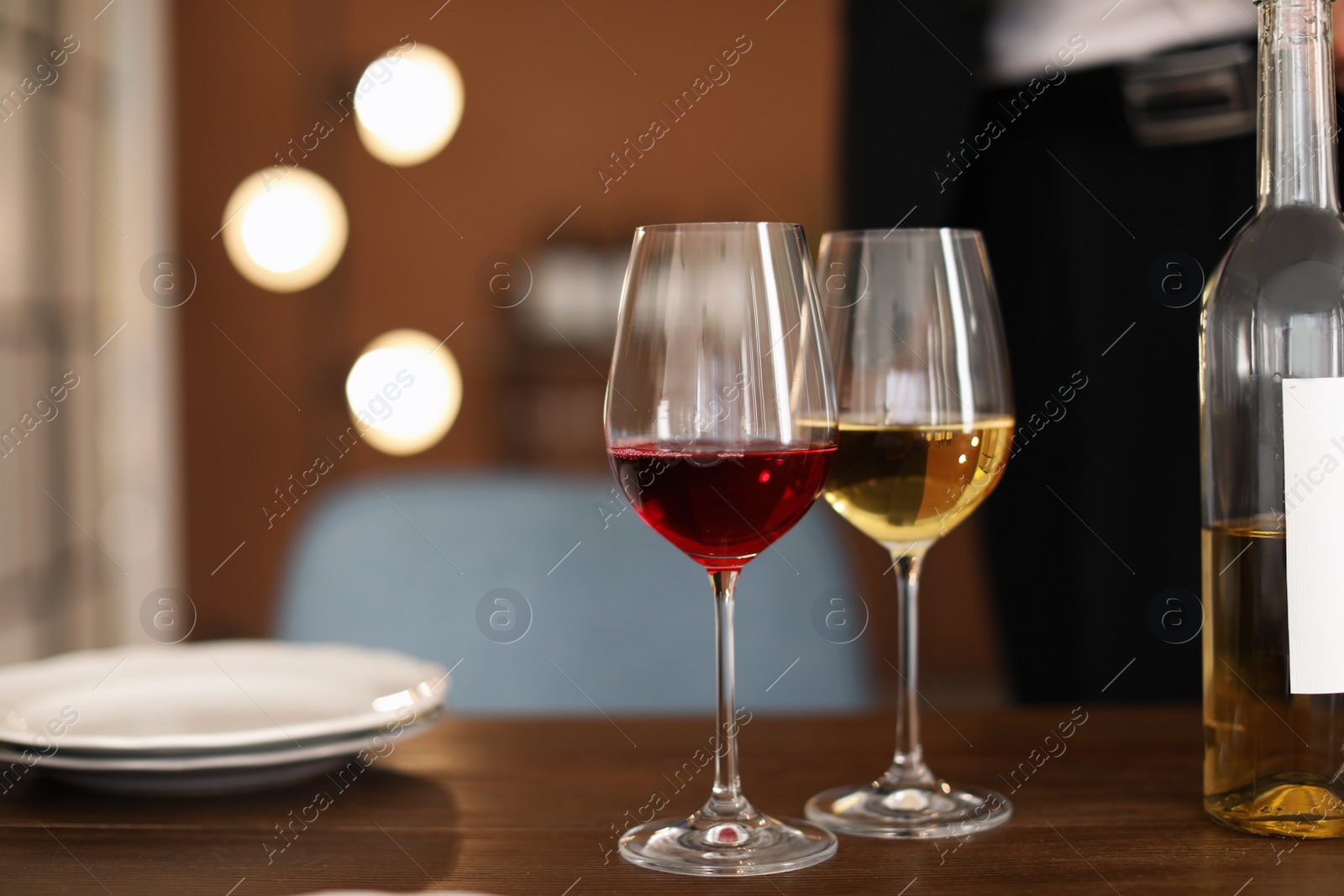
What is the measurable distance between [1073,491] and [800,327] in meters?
0.82

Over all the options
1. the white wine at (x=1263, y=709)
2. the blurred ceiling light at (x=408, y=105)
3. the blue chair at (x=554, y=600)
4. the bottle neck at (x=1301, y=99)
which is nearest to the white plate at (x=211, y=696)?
the blue chair at (x=554, y=600)

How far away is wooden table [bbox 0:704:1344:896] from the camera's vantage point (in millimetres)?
569

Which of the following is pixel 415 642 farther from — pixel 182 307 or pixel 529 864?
pixel 182 307

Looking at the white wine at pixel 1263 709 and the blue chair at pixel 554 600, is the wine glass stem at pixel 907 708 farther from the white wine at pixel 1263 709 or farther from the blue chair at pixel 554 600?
the blue chair at pixel 554 600

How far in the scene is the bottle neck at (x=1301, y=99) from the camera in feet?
2.02

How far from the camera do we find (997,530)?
4.59 ft

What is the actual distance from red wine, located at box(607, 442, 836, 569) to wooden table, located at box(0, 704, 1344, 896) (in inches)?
5.9

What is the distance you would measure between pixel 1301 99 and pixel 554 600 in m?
0.79

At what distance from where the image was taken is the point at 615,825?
2.16 feet

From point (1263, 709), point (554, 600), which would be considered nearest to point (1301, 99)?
point (1263, 709)

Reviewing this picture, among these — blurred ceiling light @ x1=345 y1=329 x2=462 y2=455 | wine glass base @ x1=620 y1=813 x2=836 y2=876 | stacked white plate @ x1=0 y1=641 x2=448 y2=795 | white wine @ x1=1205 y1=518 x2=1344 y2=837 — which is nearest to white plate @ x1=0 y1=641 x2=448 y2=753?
stacked white plate @ x1=0 y1=641 x2=448 y2=795

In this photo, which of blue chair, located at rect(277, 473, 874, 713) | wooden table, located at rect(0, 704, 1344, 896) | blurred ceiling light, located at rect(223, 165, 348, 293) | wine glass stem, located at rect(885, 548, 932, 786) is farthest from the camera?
blurred ceiling light, located at rect(223, 165, 348, 293)

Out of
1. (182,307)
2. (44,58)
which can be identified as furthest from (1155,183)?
(182,307)

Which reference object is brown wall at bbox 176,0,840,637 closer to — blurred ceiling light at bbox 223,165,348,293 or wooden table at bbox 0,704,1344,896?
blurred ceiling light at bbox 223,165,348,293
